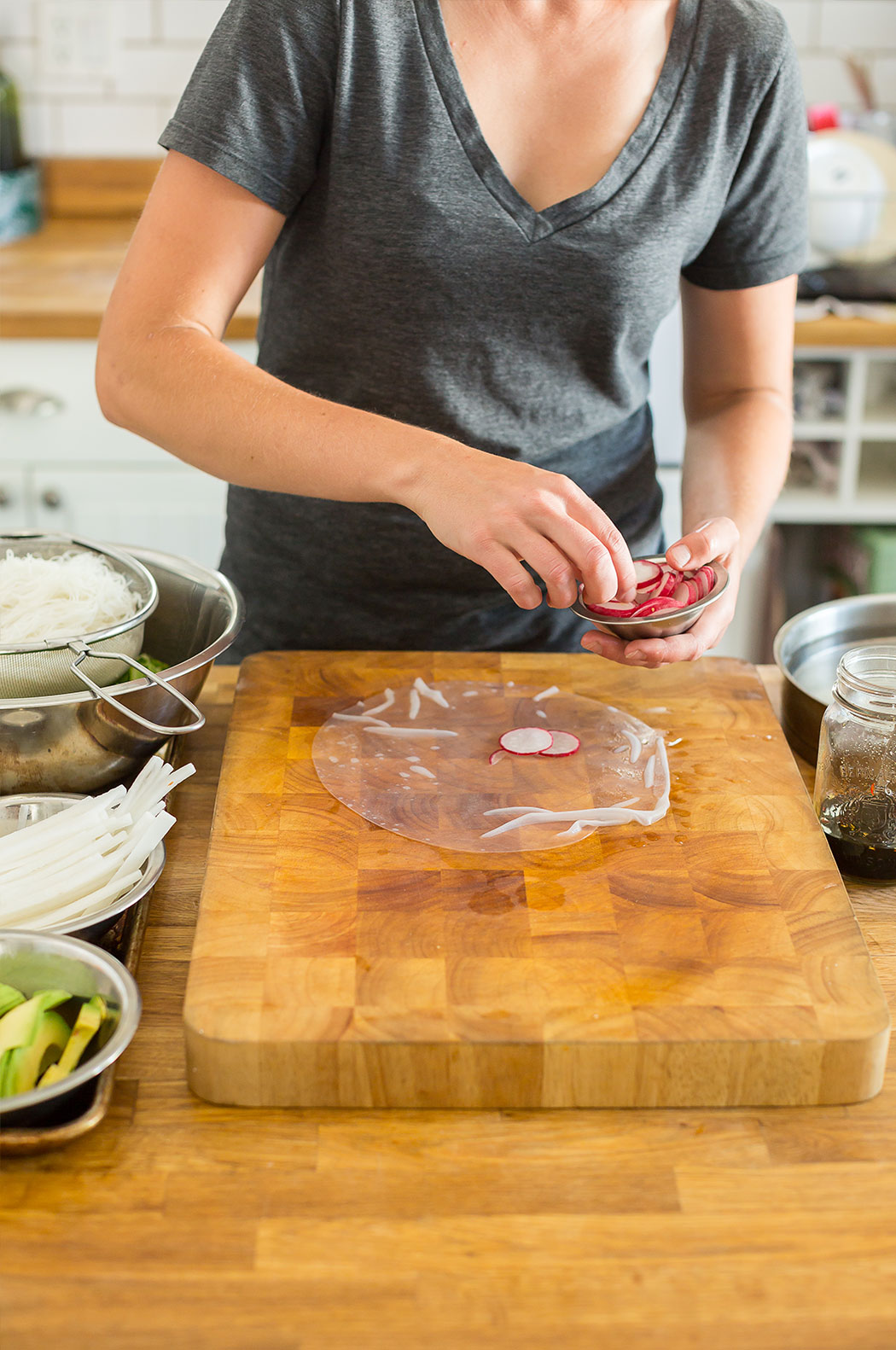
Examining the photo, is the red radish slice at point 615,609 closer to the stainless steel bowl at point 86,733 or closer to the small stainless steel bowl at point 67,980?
the stainless steel bowl at point 86,733

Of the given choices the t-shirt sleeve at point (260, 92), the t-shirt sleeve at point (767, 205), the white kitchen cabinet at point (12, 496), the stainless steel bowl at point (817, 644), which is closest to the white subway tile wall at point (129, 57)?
the white kitchen cabinet at point (12, 496)

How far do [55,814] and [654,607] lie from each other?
1.56 feet

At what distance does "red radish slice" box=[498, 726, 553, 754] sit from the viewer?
3.17 ft

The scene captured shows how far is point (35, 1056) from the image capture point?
65 centimetres

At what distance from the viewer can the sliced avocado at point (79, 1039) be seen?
64 centimetres

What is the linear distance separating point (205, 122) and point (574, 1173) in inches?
32.7

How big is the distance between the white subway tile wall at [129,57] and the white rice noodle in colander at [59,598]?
1808mm

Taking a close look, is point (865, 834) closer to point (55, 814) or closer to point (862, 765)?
point (862, 765)

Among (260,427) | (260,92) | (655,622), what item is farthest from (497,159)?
(655,622)

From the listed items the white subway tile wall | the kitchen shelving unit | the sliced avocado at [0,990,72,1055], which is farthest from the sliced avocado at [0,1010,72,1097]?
the white subway tile wall

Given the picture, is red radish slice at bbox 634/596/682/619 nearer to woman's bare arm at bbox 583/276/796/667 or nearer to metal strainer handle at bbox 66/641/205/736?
woman's bare arm at bbox 583/276/796/667

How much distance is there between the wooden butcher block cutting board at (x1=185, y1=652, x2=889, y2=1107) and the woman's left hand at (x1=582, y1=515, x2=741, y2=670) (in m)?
0.09

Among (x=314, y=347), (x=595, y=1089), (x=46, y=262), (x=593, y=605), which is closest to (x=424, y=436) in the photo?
(x=593, y=605)

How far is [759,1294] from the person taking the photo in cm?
58
